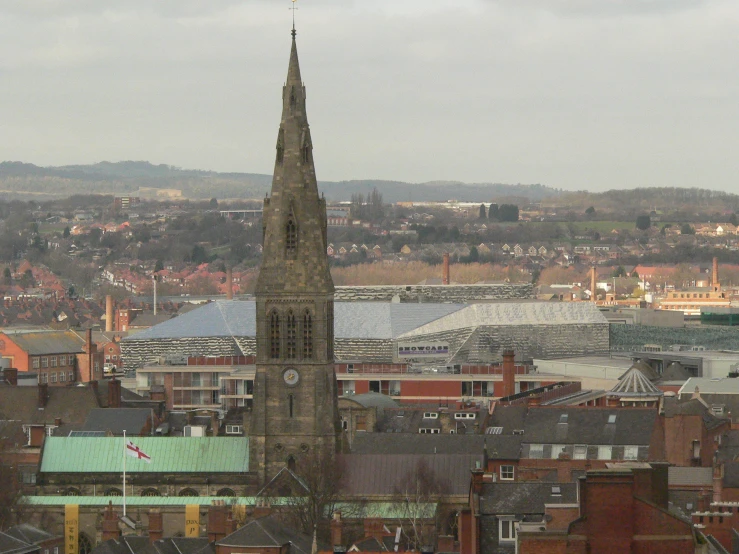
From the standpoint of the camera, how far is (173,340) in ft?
557

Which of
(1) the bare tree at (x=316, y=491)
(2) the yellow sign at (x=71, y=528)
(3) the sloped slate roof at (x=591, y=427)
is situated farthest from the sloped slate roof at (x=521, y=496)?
(3) the sloped slate roof at (x=591, y=427)

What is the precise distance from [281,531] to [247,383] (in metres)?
79.2

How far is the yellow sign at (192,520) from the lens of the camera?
290 feet

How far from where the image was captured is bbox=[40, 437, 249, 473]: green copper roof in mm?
99875

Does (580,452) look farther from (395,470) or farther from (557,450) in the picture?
(395,470)

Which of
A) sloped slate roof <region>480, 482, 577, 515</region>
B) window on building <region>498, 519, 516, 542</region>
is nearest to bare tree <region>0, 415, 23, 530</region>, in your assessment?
sloped slate roof <region>480, 482, 577, 515</region>

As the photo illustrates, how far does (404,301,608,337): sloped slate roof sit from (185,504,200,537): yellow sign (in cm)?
7813

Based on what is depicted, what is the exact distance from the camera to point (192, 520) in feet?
295

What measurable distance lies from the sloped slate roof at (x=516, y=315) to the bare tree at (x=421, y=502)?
7512 cm

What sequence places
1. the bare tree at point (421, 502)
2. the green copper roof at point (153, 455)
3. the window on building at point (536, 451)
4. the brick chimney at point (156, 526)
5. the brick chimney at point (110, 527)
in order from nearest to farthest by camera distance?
1. the brick chimney at point (156, 526)
2. the bare tree at point (421, 502)
3. the brick chimney at point (110, 527)
4. the window on building at point (536, 451)
5. the green copper roof at point (153, 455)

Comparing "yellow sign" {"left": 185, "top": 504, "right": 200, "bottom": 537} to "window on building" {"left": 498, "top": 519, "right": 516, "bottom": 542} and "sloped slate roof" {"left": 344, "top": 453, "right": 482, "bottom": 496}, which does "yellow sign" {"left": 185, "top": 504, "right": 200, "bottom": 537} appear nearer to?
"sloped slate roof" {"left": 344, "top": 453, "right": 482, "bottom": 496}

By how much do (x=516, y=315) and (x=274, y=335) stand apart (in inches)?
3030

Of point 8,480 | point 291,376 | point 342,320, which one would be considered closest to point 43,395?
point 291,376

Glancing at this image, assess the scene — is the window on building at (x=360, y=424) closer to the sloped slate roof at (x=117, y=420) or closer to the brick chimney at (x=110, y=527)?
the sloped slate roof at (x=117, y=420)
